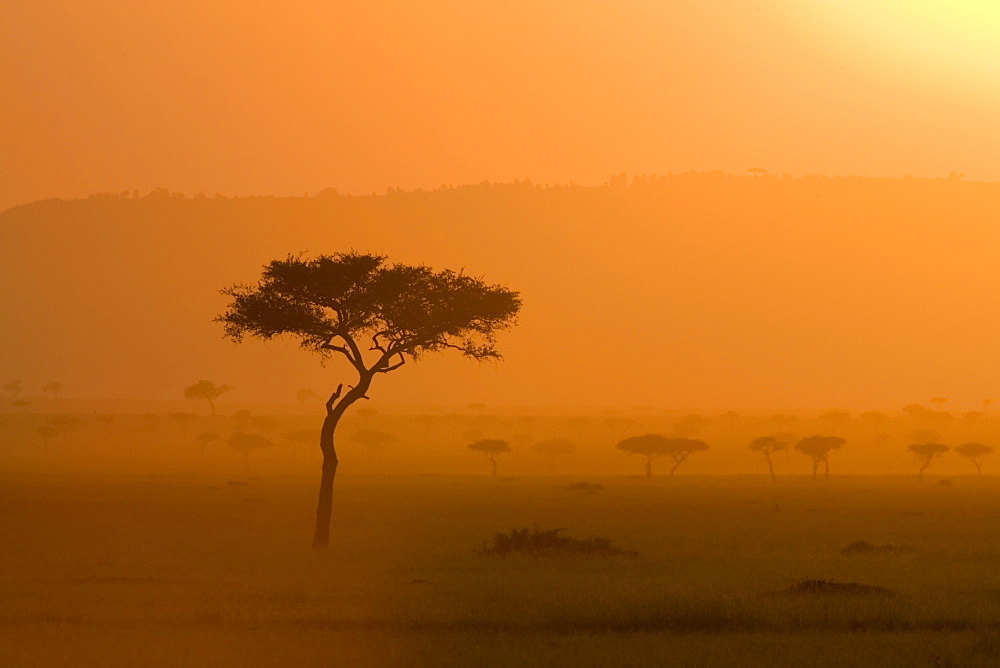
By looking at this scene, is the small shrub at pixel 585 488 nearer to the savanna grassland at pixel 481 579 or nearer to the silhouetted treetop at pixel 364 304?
the savanna grassland at pixel 481 579

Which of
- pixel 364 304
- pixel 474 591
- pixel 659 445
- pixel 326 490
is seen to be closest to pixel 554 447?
pixel 659 445

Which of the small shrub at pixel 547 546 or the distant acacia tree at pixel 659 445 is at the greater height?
the distant acacia tree at pixel 659 445

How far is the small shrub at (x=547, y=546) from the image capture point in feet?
116

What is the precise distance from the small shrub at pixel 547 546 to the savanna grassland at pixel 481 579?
952 millimetres

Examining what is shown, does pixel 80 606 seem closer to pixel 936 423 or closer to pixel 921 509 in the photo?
pixel 921 509

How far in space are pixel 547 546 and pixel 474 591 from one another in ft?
29.8

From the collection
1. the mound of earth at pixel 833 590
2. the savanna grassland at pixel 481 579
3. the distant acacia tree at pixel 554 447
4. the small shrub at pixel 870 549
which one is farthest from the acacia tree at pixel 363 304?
the distant acacia tree at pixel 554 447

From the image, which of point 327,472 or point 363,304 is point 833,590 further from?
point 363,304

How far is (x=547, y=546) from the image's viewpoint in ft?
118

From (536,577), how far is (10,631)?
12090mm

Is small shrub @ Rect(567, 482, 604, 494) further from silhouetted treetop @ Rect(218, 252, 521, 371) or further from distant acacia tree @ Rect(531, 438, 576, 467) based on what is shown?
silhouetted treetop @ Rect(218, 252, 521, 371)

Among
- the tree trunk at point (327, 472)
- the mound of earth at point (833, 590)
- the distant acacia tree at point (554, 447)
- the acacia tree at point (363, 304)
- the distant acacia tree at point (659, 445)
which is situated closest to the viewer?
the mound of earth at point (833, 590)

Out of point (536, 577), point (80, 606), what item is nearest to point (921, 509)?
point (536, 577)

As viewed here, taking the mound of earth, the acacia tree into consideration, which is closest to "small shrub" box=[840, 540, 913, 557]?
the mound of earth
